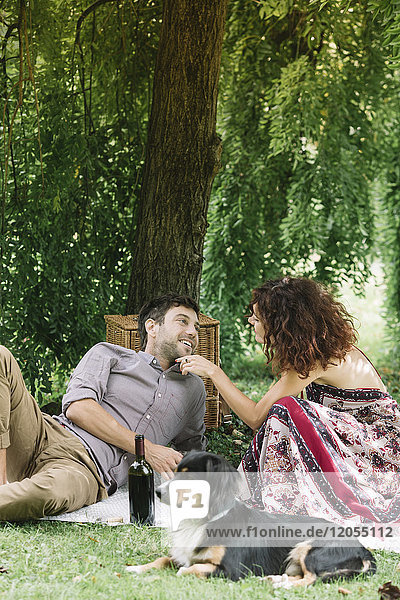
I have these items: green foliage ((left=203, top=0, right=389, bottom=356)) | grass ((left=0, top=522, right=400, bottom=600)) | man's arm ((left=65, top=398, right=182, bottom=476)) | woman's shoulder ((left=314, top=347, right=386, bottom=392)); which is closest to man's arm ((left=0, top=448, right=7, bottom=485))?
grass ((left=0, top=522, right=400, bottom=600))

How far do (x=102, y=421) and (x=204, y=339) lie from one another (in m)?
0.94

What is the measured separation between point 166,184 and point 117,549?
2.18 meters

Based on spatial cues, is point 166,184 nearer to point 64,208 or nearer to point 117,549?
point 64,208

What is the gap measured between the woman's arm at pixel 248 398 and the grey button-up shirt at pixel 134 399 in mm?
246

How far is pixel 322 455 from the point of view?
2.62 meters

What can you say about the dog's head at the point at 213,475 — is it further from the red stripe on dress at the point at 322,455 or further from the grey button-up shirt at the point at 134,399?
the grey button-up shirt at the point at 134,399

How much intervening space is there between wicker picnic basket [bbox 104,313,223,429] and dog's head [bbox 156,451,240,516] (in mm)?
1499

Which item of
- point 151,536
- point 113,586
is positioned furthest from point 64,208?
point 113,586

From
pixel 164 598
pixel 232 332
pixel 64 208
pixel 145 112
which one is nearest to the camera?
pixel 164 598

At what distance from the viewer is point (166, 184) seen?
4.03 m

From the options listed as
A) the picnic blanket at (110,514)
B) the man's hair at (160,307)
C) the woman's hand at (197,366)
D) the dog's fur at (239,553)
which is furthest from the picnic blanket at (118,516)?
the man's hair at (160,307)

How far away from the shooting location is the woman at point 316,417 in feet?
8.53

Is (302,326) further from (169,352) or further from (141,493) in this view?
(141,493)

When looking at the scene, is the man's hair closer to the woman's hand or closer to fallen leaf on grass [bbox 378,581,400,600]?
the woman's hand
